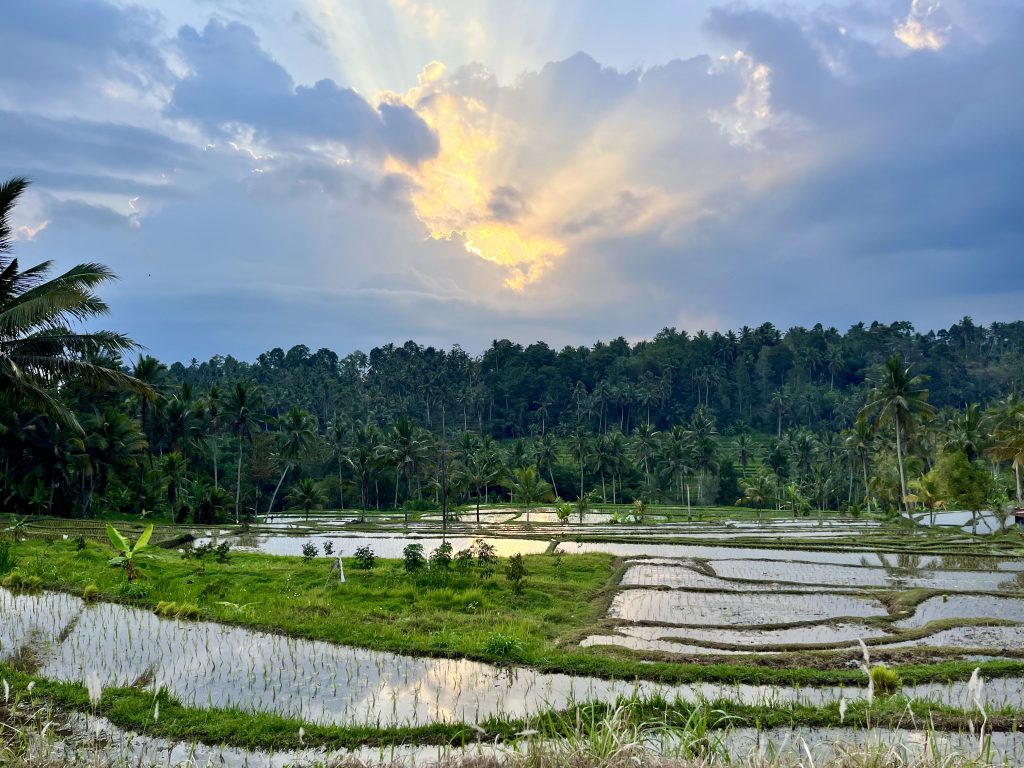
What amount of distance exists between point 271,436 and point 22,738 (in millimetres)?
64042

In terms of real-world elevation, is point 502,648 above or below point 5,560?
below

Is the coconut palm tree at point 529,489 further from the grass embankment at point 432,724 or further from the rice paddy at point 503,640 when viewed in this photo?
the grass embankment at point 432,724

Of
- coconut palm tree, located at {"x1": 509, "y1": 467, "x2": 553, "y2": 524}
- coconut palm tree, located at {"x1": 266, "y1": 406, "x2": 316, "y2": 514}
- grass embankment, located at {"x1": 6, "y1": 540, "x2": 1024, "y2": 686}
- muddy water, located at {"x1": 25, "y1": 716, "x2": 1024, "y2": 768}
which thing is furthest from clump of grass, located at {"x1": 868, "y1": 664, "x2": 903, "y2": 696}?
coconut palm tree, located at {"x1": 266, "y1": 406, "x2": 316, "y2": 514}

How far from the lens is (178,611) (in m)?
13.6

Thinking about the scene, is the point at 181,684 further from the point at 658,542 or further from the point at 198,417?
the point at 198,417

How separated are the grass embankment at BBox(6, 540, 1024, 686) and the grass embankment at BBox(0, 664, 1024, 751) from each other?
3.31 feet

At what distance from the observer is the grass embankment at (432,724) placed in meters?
7.63

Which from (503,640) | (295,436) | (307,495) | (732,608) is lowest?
(732,608)

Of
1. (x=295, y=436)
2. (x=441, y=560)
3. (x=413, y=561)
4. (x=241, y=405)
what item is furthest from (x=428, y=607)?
(x=295, y=436)

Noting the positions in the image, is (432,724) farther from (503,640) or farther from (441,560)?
(441,560)

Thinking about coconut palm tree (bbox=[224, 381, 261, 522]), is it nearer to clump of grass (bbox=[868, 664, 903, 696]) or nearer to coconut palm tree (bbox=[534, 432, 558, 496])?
coconut palm tree (bbox=[534, 432, 558, 496])

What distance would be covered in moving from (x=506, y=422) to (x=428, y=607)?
9758cm

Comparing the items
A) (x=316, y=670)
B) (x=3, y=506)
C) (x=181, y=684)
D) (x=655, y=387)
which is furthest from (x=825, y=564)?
(x=655, y=387)

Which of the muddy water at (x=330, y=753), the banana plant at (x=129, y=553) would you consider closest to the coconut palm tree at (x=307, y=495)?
the banana plant at (x=129, y=553)
